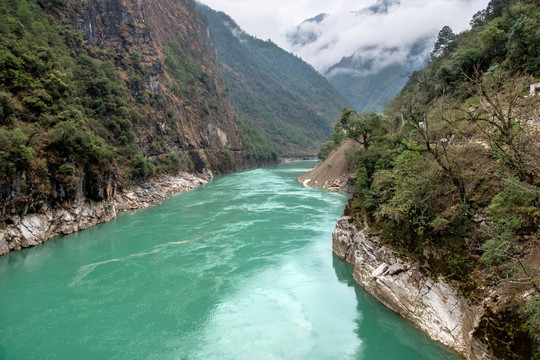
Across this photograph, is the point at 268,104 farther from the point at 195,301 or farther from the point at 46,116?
the point at 195,301

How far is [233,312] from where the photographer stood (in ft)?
34.9

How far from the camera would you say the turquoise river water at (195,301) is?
8.81m

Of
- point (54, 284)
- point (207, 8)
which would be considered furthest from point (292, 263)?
point (207, 8)

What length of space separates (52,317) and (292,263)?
9.93 m

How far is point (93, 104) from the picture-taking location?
1216 inches

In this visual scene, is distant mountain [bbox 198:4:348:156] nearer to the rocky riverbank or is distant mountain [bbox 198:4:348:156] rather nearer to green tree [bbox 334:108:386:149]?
the rocky riverbank

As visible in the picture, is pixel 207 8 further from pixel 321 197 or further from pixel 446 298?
pixel 446 298

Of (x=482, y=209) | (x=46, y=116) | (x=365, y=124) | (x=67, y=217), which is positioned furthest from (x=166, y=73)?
(x=482, y=209)

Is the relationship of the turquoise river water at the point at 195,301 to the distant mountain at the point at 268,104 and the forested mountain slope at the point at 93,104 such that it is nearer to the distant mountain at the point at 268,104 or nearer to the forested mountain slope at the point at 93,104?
the forested mountain slope at the point at 93,104

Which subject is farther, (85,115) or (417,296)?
(85,115)

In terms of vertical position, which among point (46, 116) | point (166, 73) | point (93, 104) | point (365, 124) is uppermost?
point (166, 73)

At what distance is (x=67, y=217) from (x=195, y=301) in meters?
14.6

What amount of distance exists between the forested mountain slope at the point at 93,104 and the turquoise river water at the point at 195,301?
16.4ft

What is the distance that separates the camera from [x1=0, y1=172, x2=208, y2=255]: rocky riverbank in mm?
16875
